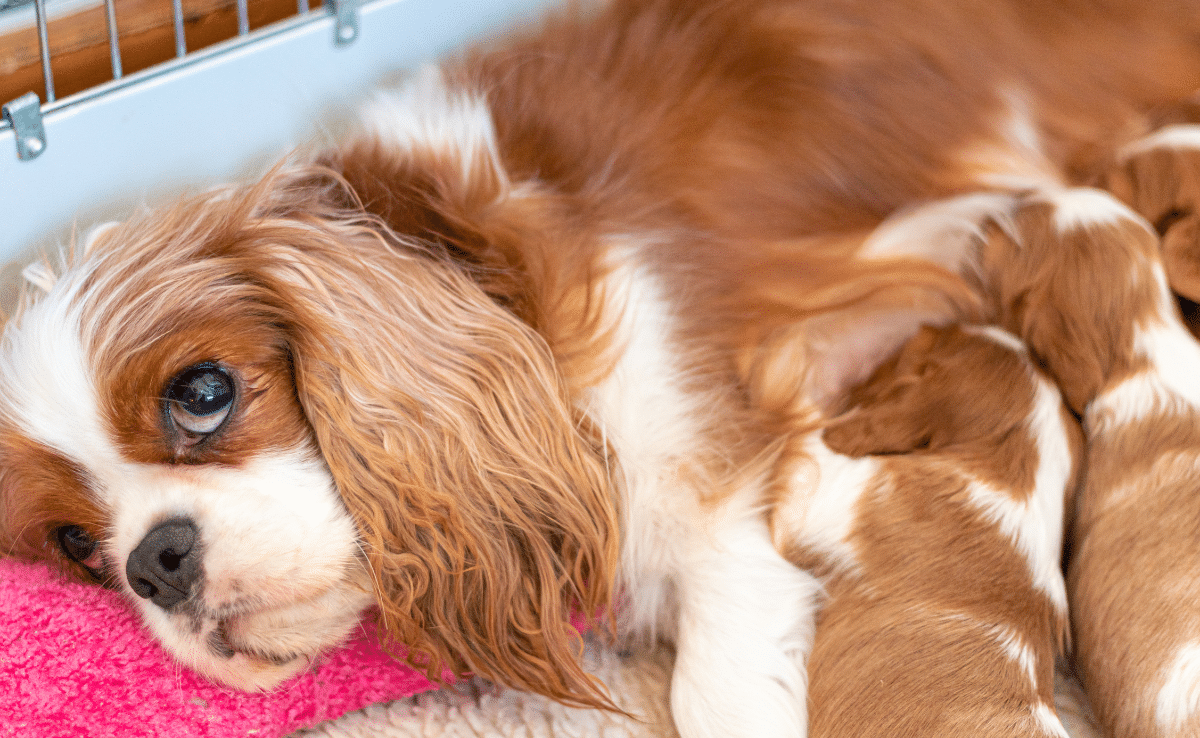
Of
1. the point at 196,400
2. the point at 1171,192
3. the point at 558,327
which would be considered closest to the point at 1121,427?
the point at 1171,192

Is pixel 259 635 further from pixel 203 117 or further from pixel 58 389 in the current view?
pixel 203 117

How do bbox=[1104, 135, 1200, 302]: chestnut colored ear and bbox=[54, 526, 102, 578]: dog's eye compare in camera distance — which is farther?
bbox=[1104, 135, 1200, 302]: chestnut colored ear

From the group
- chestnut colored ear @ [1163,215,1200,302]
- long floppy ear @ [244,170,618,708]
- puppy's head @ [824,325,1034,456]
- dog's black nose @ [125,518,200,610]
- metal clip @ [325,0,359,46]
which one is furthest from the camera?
metal clip @ [325,0,359,46]

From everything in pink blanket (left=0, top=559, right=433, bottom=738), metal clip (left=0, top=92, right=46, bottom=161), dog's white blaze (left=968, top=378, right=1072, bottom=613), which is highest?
metal clip (left=0, top=92, right=46, bottom=161)

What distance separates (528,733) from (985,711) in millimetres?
579

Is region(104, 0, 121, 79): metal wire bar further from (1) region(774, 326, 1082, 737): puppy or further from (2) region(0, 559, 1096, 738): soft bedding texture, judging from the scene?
(1) region(774, 326, 1082, 737): puppy

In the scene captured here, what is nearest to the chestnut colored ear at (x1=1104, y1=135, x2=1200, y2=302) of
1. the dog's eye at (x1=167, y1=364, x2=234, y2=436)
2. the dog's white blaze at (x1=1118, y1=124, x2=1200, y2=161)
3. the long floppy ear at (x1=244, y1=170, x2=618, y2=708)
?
the dog's white blaze at (x1=1118, y1=124, x2=1200, y2=161)

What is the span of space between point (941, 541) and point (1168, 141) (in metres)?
0.72

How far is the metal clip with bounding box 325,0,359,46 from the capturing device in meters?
1.81

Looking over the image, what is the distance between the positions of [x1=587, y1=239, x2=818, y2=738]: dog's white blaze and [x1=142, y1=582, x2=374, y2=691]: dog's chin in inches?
14.9

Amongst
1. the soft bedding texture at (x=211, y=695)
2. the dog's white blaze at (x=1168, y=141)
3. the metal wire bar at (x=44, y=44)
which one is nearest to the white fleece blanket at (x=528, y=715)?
the soft bedding texture at (x=211, y=695)

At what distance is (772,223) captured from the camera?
5.35 feet

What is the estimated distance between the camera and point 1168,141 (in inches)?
67.5

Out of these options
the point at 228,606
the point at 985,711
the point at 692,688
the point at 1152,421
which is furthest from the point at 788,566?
the point at 228,606
